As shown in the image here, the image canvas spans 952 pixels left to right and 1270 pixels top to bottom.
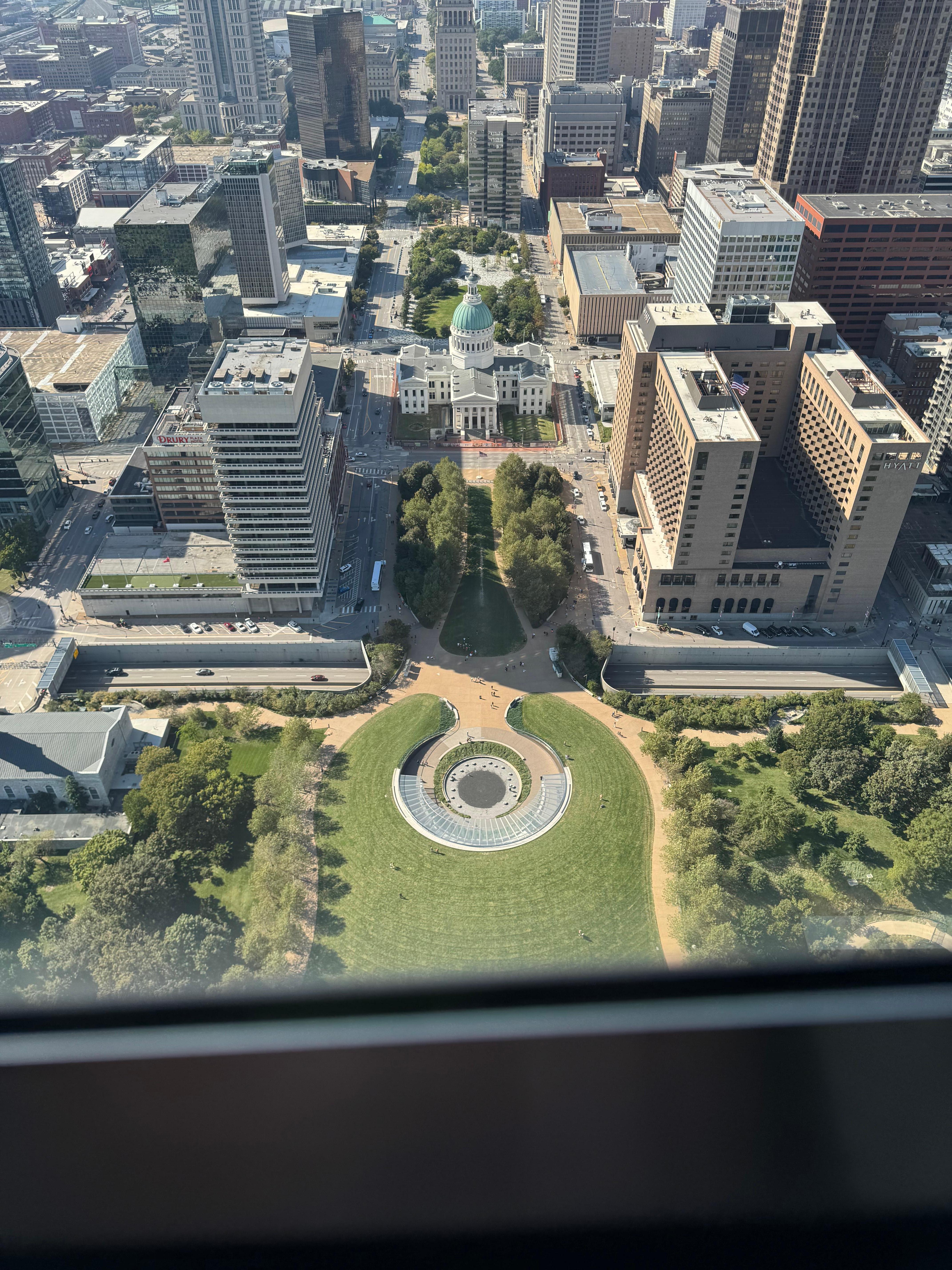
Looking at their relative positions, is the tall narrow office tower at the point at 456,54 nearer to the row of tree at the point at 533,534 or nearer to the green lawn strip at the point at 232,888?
the row of tree at the point at 533,534

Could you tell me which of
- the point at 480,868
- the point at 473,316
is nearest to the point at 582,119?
the point at 473,316

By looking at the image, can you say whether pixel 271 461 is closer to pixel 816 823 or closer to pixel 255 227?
pixel 816 823

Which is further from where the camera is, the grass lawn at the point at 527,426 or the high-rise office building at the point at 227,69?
the high-rise office building at the point at 227,69

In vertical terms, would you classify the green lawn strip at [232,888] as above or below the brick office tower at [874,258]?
below

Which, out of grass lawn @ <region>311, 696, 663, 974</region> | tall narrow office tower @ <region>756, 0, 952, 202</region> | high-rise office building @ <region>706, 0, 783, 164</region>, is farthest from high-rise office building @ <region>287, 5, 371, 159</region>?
grass lawn @ <region>311, 696, 663, 974</region>

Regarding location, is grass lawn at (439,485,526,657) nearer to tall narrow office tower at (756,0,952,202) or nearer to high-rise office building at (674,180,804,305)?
high-rise office building at (674,180,804,305)

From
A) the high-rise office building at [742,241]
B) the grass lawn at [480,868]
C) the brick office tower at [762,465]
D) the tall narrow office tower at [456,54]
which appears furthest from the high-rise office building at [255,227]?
the tall narrow office tower at [456,54]

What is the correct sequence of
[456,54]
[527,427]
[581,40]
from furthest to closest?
1. [456,54]
2. [581,40]
3. [527,427]
